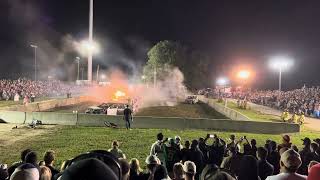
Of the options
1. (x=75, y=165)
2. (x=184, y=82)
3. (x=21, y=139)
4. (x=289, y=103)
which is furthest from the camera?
(x=184, y=82)

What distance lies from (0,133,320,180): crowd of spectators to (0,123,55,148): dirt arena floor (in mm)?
14498

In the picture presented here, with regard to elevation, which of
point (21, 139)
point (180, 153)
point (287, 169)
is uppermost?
point (287, 169)

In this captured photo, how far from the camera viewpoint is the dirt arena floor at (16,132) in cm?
2445

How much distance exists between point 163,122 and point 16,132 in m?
10.5

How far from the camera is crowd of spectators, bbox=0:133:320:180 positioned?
2.48 m

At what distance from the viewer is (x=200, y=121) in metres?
31.4

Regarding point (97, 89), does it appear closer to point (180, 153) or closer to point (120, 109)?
point (120, 109)

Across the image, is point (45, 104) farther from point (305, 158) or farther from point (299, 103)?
point (305, 158)

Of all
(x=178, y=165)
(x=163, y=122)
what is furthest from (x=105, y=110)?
(x=178, y=165)

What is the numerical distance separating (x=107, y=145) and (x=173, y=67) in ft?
252

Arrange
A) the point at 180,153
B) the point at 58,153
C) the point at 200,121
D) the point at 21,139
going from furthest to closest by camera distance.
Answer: the point at 200,121
the point at 21,139
the point at 58,153
the point at 180,153

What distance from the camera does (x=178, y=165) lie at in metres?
7.04

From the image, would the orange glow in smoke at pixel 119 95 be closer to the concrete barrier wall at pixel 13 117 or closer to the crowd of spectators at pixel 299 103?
the crowd of spectators at pixel 299 103

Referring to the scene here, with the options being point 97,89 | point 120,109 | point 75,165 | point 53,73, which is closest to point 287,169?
point 75,165
